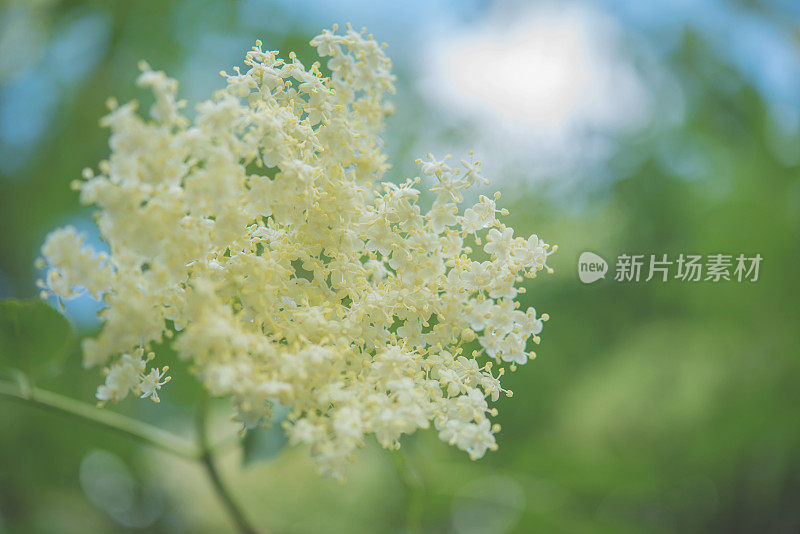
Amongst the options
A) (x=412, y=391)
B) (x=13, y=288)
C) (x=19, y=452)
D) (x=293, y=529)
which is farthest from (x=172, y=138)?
(x=13, y=288)

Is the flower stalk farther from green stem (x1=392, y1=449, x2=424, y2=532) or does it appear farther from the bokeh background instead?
the bokeh background

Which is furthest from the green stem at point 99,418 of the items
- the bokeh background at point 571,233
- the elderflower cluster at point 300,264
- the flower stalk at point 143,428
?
the bokeh background at point 571,233

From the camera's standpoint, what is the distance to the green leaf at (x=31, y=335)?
28.1 inches

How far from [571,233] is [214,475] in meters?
1.23

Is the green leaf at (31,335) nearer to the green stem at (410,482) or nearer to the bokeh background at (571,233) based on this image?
the green stem at (410,482)

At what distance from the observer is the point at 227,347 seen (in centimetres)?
52

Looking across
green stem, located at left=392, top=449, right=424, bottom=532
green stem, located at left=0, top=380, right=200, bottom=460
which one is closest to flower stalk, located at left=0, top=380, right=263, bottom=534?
green stem, located at left=0, top=380, right=200, bottom=460

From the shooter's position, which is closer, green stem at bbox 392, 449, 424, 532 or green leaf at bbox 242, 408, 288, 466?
green stem at bbox 392, 449, 424, 532

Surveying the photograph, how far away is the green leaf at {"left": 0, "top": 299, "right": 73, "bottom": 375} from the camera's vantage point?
0.71 metres

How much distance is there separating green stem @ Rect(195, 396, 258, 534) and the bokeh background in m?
0.75

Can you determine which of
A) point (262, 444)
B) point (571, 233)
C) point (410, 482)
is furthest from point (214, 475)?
point (571, 233)

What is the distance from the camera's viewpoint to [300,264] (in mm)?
635

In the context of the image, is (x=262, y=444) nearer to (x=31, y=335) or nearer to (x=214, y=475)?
(x=214, y=475)

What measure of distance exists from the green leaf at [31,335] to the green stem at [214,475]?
175mm
